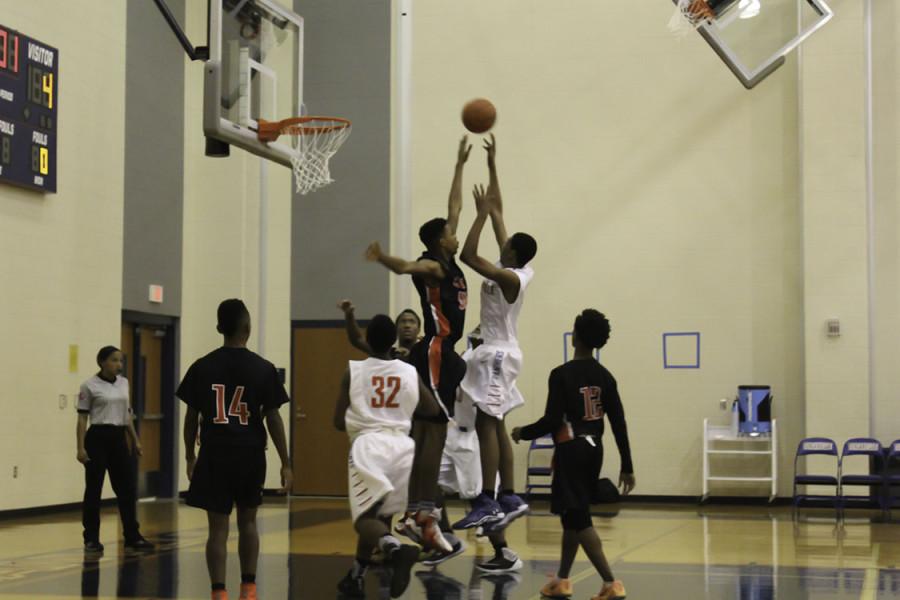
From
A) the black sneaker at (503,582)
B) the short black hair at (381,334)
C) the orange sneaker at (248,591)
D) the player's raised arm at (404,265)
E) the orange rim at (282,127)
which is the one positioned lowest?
the black sneaker at (503,582)

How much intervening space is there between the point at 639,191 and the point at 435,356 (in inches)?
343

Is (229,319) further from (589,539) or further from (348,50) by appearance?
(348,50)

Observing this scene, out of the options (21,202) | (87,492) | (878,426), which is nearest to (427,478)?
(87,492)

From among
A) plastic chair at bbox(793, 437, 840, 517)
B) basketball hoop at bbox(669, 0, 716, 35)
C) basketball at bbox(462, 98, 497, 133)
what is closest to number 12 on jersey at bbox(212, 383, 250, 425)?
basketball at bbox(462, 98, 497, 133)

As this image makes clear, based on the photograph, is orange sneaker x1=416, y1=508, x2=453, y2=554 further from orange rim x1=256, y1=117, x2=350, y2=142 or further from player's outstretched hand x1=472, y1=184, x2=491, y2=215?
orange rim x1=256, y1=117, x2=350, y2=142

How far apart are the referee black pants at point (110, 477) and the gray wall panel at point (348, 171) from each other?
6.53 metres

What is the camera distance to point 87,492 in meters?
10.3

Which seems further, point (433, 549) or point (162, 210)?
point (162, 210)

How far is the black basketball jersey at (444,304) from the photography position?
26.1 ft

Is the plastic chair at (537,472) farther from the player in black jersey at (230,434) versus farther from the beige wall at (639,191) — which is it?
the player in black jersey at (230,434)

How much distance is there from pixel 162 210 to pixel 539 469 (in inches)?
236

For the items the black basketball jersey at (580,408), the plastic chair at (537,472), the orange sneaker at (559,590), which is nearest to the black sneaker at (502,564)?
the orange sneaker at (559,590)

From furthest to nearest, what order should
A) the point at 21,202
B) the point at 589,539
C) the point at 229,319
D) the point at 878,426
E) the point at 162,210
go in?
the point at 162,210, the point at 878,426, the point at 21,202, the point at 589,539, the point at 229,319

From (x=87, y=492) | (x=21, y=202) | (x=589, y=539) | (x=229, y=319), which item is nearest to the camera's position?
(x=229, y=319)
